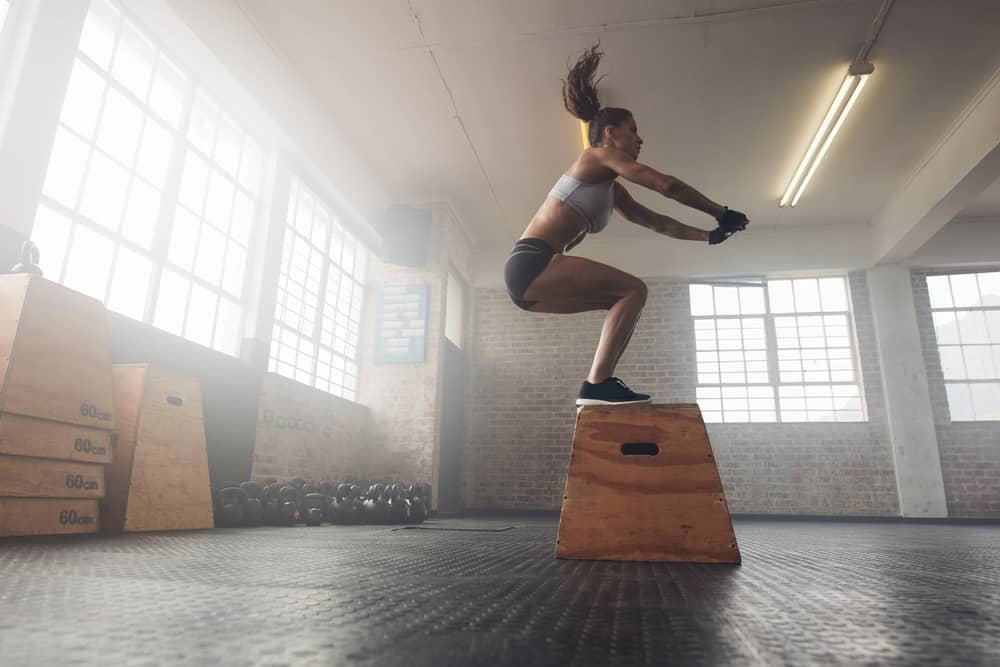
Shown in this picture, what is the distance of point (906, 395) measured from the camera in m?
7.46

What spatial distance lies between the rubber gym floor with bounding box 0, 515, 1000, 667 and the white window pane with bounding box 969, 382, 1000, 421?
24.4ft

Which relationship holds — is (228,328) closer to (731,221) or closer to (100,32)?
(100,32)

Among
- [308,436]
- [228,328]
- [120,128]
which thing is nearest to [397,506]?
[308,436]

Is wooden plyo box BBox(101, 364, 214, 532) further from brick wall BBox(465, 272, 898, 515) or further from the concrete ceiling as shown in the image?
brick wall BBox(465, 272, 898, 515)

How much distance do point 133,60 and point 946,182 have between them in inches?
310

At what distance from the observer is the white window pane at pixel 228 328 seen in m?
4.91

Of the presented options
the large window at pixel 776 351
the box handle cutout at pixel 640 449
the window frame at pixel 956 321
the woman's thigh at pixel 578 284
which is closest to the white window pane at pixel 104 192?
the woman's thigh at pixel 578 284

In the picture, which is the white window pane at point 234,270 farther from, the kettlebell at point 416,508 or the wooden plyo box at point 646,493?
the wooden plyo box at point 646,493

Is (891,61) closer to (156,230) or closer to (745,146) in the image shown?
(745,146)

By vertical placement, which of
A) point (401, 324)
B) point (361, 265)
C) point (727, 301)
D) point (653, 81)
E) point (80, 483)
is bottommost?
point (80, 483)

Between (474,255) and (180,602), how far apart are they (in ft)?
27.3

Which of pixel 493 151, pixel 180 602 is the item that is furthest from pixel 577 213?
pixel 493 151

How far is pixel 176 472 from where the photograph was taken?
3156mm

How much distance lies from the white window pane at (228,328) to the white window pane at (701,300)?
20.5ft
